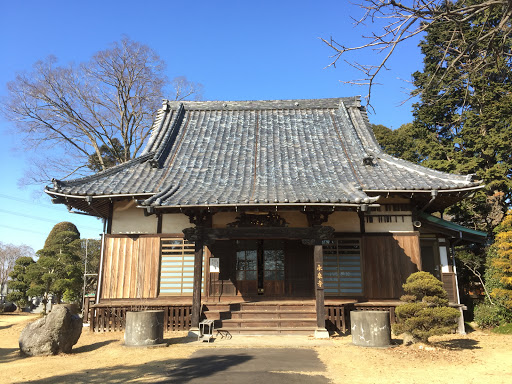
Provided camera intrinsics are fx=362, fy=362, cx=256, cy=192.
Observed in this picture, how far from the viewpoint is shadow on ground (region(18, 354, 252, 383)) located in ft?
21.4

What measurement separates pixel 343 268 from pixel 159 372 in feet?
23.5

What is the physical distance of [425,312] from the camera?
27.6 ft

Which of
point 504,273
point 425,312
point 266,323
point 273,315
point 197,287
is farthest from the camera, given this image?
point 504,273

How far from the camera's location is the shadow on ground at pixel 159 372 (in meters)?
6.52

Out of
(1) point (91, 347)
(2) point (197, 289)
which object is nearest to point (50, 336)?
(1) point (91, 347)

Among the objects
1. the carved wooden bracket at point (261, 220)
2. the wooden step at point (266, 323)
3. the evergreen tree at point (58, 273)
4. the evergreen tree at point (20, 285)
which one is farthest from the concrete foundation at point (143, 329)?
the evergreen tree at point (20, 285)

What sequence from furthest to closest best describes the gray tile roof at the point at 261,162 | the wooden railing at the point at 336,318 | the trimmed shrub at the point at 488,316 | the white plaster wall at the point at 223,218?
the trimmed shrub at the point at 488,316
the white plaster wall at the point at 223,218
the wooden railing at the point at 336,318
the gray tile roof at the point at 261,162

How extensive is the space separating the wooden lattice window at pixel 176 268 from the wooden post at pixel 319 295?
4.21m

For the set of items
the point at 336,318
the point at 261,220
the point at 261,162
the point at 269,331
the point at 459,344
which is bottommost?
the point at 459,344

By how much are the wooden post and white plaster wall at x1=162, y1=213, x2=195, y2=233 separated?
4.41 m

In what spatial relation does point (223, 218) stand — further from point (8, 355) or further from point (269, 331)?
point (8, 355)

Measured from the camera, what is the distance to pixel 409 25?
4.54 m

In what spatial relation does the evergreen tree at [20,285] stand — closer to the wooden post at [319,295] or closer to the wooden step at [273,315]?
the wooden step at [273,315]

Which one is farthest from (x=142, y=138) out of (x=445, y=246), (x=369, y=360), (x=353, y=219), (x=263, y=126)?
(x=369, y=360)
